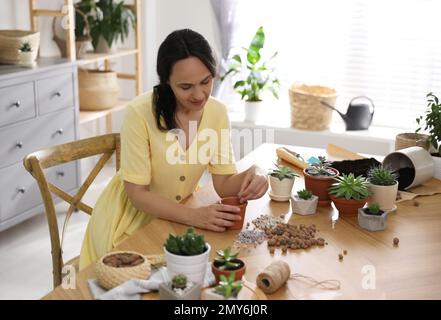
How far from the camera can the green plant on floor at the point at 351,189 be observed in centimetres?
194

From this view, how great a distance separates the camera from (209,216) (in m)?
1.80

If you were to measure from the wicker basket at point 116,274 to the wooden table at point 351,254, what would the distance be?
0.05 m

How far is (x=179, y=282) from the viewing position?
135 centimetres

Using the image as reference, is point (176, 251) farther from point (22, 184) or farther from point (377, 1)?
point (377, 1)

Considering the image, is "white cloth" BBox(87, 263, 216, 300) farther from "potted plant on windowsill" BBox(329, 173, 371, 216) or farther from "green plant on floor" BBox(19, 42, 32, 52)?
"green plant on floor" BBox(19, 42, 32, 52)

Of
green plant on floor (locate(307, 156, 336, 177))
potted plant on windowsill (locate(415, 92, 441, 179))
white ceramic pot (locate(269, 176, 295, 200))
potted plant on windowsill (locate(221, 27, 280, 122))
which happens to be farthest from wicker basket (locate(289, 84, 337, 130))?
white ceramic pot (locate(269, 176, 295, 200))

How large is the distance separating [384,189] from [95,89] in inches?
102

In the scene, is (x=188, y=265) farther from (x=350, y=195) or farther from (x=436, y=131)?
(x=436, y=131)

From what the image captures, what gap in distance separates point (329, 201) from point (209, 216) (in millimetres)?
446

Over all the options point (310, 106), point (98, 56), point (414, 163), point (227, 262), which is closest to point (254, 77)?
point (310, 106)

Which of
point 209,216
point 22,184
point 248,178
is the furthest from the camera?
point 22,184

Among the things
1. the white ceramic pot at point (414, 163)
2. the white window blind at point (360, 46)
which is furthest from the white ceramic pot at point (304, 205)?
the white window blind at point (360, 46)

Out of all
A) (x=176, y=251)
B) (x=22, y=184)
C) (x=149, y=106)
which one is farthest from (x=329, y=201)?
(x=22, y=184)

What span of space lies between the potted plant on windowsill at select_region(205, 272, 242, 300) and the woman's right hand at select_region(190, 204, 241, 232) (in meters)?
0.42
